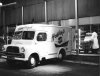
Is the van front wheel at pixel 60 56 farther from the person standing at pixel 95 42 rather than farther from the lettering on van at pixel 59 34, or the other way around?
the person standing at pixel 95 42

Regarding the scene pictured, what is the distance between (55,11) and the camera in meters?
20.2

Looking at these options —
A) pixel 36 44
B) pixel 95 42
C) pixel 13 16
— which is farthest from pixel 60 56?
pixel 13 16

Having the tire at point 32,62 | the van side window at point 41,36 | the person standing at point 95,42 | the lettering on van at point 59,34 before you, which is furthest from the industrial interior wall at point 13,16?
the tire at point 32,62

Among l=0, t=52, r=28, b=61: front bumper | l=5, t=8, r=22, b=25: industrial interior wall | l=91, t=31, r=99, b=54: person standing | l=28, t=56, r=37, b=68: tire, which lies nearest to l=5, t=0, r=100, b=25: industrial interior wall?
l=5, t=8, r=22, b=25: industrial interior wall

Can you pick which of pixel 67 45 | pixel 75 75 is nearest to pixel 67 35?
pixel 67 45

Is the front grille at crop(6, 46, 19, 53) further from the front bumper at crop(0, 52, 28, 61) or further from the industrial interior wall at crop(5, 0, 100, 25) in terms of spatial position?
the industrial interior wall at crop(5, 0, 100, 25)

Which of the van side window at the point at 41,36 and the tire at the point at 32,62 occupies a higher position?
the van side window at the point at 41,36

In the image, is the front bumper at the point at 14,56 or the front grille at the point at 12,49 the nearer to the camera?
the front bumper at the point at 14,56

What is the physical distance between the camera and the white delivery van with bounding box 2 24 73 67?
11789mm

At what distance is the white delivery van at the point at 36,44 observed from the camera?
1179 centimetres

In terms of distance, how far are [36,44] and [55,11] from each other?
8.46 m

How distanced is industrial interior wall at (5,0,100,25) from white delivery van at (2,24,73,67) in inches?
163

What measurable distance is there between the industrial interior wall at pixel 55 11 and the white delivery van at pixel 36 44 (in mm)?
4132

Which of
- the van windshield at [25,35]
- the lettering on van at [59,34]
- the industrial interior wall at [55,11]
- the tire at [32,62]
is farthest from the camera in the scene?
the industrial interior wall at [55,11]
